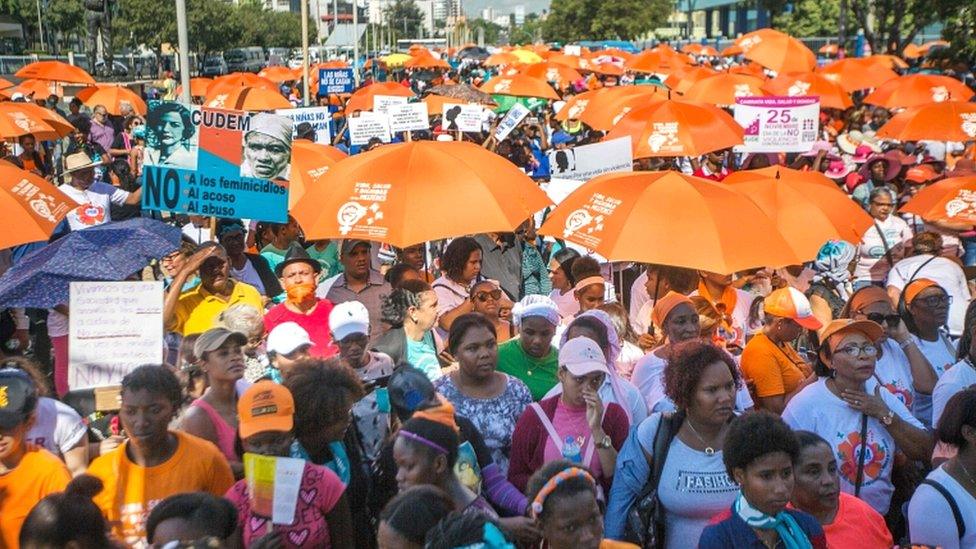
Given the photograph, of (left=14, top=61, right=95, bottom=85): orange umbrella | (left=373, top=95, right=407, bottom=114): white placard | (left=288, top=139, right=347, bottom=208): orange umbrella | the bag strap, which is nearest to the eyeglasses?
the bag strap

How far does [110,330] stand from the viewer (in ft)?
17.7

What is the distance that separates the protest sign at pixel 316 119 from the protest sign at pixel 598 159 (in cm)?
382

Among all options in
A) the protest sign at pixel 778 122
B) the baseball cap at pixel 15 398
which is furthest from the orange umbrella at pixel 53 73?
the baseball cap at pixel 15 398

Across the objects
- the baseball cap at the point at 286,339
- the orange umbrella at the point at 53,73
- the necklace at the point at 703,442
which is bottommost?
the necklace at the point at 703,442

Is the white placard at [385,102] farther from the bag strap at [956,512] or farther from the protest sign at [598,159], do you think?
the bag strap at [956,512]

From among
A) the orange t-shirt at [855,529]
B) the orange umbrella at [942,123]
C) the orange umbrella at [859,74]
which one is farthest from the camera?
the orange umbrella at [859,74]

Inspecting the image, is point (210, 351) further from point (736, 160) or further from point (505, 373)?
point (736, 160)

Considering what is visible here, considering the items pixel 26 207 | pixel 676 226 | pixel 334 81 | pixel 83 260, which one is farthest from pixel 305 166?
pixel 334 81

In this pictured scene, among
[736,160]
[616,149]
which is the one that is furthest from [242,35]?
[616,149]

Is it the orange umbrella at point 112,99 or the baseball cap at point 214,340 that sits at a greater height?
the orange umbrella at point 112,99

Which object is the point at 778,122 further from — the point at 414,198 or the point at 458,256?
the point at 414,198

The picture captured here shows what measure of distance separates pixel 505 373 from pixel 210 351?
4.43ft

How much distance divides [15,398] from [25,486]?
348mm

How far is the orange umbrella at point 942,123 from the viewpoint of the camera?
551 inches
